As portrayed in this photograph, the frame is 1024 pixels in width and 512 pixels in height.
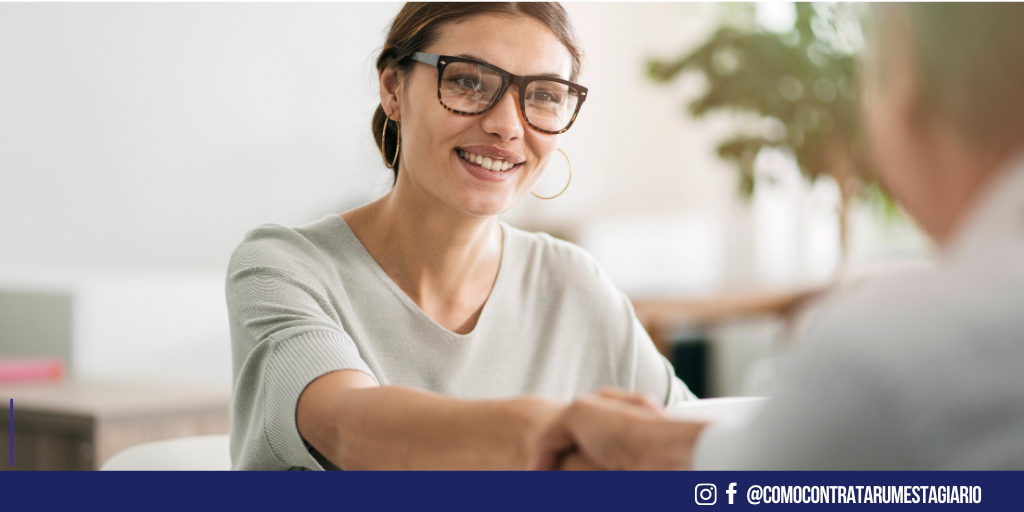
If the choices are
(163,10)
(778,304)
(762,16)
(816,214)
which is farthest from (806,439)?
(816,214)

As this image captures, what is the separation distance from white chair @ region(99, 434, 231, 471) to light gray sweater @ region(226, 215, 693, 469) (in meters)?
0.08

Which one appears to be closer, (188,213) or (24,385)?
(24,385)

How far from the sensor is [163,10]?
3.46 meters

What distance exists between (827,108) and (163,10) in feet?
8.53

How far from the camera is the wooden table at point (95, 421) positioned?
1.94 metres

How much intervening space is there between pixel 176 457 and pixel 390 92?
1.81 ft

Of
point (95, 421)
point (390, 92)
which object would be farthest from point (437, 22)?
point (95, 421)

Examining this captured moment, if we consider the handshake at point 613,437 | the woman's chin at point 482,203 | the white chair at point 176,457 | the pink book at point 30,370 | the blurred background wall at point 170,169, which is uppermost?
the blurred background wall at point 170,169

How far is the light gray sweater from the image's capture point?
88cm

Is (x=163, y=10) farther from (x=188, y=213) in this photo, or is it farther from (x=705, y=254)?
(x=705, y=254)
